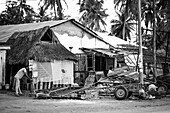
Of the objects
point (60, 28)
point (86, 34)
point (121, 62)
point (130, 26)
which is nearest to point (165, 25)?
point (121, 62)

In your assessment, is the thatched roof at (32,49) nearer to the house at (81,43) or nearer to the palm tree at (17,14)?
the house at (81,43)

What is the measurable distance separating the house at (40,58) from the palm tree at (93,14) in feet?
71.5

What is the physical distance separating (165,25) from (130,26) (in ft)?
81.6

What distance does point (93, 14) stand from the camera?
46219 millimetres

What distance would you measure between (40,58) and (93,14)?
92.4ft

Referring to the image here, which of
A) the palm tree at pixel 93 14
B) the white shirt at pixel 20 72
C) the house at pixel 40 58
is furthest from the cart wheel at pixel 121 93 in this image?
the palm tree at pixel 93 14

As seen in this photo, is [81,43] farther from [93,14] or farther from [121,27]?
[121,27]

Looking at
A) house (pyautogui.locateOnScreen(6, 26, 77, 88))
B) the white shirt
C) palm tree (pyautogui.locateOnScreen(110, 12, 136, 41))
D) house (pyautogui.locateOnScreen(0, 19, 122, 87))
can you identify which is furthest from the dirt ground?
palm tree (pyautogui.locateOnScreen(110, 12, 136, 41))

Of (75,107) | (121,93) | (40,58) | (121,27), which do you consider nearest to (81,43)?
(40,58)

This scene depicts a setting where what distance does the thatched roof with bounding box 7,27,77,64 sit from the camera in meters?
19.5

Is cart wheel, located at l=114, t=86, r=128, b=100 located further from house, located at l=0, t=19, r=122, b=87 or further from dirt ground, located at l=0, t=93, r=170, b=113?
house, located at l=0, t=19, r=122, b=87

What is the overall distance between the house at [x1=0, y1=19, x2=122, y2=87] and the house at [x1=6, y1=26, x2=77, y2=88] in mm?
2897

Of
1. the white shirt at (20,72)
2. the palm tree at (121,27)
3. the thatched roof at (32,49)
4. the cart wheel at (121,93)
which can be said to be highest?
the palm tree at (121,27)

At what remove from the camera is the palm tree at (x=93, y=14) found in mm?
44750
